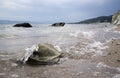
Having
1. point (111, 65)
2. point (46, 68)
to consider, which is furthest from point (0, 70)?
point (111, 65)

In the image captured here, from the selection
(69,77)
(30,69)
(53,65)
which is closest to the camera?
(69,77)

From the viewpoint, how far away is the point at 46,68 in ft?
26.7

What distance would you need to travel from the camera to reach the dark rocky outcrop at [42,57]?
9172 millimetres

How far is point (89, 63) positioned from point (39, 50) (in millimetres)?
2678

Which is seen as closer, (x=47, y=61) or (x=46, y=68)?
(x=46, y=68)

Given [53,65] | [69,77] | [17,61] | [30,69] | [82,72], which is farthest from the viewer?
[17,61]

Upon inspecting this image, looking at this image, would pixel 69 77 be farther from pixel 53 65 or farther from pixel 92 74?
pixel 53 65

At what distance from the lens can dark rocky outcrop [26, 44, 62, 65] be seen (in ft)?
30.1

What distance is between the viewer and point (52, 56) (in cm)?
1002

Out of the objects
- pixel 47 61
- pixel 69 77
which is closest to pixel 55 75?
pixel 69 77

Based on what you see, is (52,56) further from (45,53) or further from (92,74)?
(92,74)

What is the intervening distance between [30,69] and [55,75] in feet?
4.99

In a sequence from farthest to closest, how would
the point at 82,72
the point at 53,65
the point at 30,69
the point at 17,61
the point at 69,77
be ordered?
→ the point at 17,61 → the point at 53,65 → the point at 30,69 → the point at 82,72 → the point at 69,77

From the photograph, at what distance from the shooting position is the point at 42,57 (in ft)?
31.3
